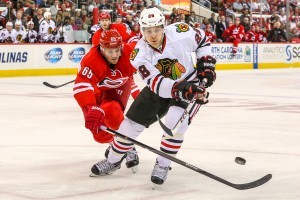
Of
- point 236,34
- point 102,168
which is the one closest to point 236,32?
point 236,34

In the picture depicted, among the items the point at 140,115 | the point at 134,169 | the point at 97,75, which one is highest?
A: the point at 97,75

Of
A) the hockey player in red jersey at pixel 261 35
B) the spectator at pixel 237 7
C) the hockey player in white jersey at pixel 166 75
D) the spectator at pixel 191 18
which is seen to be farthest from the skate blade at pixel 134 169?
the spectator at pixel 237 7

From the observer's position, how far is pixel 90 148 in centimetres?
673

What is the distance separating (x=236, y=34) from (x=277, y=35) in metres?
2.01

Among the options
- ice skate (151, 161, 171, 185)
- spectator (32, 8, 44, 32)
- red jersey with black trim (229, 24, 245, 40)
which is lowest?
red jersey with black trim (229, 24, 245, 40)

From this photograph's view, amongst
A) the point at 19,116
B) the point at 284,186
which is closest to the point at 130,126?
the point at 284,186

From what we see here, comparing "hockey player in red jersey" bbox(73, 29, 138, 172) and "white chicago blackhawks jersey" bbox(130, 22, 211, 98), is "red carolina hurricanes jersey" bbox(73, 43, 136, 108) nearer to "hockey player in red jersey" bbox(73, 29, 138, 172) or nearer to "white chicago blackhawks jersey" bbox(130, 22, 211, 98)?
"hockey player in red jersey" bbox(73, 29, 138, 172)

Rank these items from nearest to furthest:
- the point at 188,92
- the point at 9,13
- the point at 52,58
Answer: the point at 188,92
the point at 52,58
the point at 9,13

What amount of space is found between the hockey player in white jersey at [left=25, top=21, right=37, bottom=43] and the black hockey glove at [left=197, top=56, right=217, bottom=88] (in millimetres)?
13679

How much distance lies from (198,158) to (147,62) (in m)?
1.54

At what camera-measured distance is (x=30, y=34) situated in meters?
18.3

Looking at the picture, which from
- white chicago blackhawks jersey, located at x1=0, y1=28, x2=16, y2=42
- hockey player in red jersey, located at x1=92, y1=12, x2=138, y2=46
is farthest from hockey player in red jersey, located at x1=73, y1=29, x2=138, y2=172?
white chicago blackhawks jersey, located at x1=0, y1=28, x2=16, y2=42

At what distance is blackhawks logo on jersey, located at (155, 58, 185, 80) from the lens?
500 centimetres

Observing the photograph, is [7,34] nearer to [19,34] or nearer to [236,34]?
[19,34]
